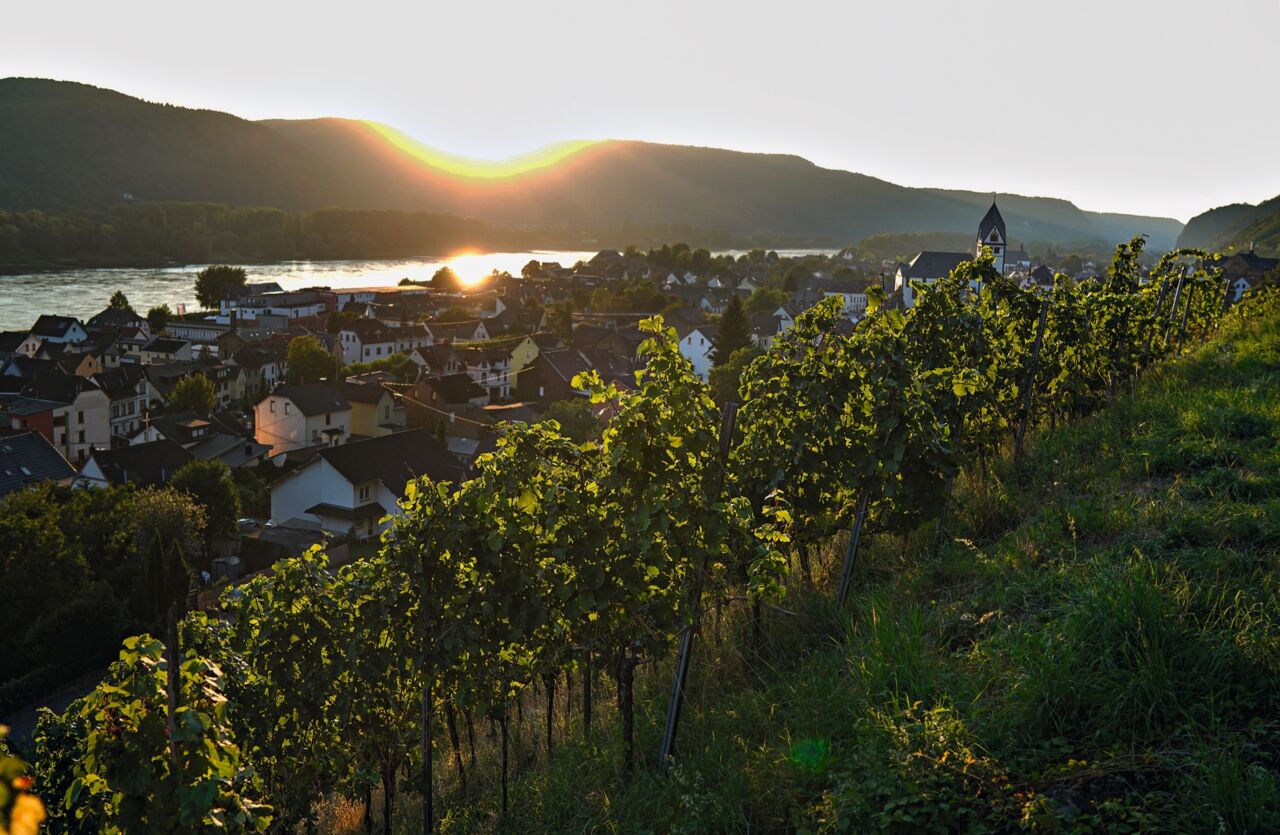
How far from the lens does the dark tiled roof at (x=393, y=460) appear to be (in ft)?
90.3

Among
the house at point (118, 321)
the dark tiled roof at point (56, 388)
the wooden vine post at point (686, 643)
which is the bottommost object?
the dark tiled roof at point (56, 388)

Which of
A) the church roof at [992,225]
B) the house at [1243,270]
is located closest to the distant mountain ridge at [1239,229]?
the house at [1243,270]

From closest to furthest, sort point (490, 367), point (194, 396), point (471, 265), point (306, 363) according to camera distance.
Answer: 1. point (194, 396)
2. point (306, 363)
3. point (490, 367)
4. point (471, 265)

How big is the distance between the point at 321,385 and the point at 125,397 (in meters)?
11.7

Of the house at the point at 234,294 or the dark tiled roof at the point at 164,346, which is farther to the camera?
the house at the point at 234,294

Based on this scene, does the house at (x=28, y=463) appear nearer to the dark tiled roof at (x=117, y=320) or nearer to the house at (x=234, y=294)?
the dark tiled roof at (x=117, y=320)

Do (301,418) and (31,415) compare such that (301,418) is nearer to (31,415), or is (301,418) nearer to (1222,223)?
(31,415)

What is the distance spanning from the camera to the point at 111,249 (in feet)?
396

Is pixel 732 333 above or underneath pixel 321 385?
above

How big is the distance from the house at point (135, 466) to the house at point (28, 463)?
0.91m

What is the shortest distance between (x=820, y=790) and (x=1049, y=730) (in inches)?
36.7

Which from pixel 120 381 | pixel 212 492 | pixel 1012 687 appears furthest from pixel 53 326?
pixel 1012 687

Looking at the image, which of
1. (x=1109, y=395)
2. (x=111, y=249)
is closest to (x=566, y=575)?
(x=1109, y=395)

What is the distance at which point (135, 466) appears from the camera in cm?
3033
